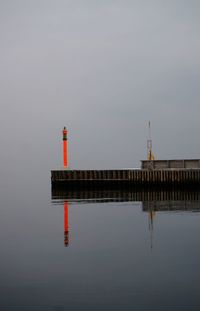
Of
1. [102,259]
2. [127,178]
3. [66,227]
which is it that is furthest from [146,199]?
[102,259]

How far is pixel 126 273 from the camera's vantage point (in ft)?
46.4

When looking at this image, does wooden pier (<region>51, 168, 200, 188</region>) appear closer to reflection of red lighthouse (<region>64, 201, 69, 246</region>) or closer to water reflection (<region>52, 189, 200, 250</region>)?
water reflection (<region>52, 189, 200, 250</region>)

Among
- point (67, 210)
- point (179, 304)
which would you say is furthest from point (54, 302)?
point (67, 210)

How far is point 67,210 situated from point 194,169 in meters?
14.7

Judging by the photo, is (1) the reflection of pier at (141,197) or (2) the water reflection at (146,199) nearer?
(2) the water reflection at (146,199)

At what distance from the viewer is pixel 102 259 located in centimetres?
1623

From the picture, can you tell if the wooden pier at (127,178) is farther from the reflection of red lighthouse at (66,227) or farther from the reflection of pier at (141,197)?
the reflection of red lighthouse at (66,227)

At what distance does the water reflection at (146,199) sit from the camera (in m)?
30.2

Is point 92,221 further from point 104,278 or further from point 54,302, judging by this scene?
point 54,302

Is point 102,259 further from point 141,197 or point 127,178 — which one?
point 127,178

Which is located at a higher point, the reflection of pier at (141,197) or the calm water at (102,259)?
the reflection of pier at (141,197)

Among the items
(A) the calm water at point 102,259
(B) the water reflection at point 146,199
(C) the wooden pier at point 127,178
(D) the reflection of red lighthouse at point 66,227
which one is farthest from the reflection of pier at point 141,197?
(D) the reflection of red lighthouse at point 66,227

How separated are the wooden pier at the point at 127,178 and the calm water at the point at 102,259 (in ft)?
32.5

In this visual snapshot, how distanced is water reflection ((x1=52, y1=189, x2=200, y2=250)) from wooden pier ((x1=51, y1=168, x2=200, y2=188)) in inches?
42.1
